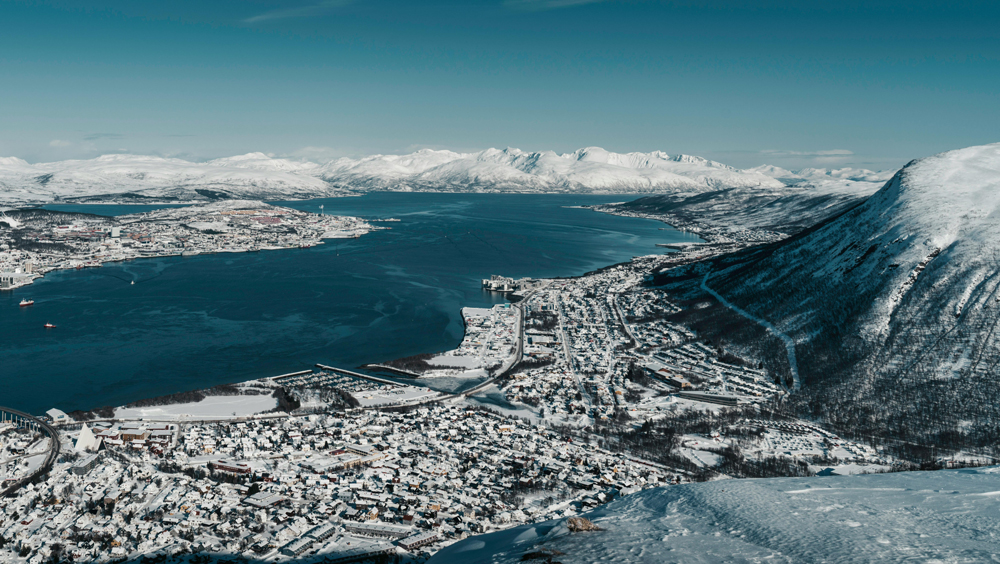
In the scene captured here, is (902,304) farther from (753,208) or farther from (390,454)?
(753,208)

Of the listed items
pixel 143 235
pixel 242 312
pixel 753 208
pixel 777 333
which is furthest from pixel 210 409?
pixel 753 208

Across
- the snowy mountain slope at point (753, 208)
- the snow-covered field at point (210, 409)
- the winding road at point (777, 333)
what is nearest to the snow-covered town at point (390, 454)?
the snow-covered field at point (210, 409)

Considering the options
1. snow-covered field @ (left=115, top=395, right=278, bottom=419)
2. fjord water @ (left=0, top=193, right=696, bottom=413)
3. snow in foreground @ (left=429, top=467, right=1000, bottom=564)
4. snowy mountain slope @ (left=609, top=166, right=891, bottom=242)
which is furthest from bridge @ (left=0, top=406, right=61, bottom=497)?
snowy mountain slope @ (left=609, top=166, right=891, bottom=242)

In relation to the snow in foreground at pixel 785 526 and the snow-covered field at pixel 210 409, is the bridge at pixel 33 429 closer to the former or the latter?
the snow-covered field at pixel 210 409

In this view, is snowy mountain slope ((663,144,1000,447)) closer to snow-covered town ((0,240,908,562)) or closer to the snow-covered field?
snow-covered town ((0,240,908,562))

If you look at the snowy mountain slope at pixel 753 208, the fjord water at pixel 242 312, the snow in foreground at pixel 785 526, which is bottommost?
the fjord water at pixel 242 312

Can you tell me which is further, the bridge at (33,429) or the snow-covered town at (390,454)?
the bridge at (33,429)

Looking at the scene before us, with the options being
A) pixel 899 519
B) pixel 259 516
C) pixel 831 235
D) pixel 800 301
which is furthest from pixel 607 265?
Answer: pixel 899 519
